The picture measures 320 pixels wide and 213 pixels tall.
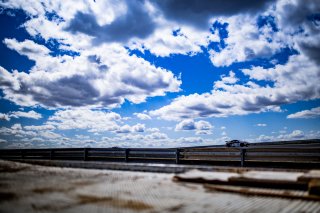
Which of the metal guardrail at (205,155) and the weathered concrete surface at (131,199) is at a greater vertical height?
the metal guardrail at (205,155)

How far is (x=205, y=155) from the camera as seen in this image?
1648cm

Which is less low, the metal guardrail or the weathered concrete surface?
the metal guardrail

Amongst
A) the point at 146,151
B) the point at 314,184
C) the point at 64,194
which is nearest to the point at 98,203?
the point at 64,194

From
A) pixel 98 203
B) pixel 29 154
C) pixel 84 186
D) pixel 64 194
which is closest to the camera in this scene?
pixel 98 203

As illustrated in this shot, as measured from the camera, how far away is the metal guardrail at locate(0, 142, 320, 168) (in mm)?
12906

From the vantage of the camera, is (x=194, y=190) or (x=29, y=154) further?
(x=29, y=154)

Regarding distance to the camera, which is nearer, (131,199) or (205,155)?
(131,199)

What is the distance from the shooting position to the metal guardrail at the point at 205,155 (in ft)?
42.3

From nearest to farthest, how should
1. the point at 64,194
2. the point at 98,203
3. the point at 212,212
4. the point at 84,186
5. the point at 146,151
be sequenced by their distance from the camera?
the point at 212,212, the point at 98,203, the point at 64,194, the point at 84,186, the point at 146,151

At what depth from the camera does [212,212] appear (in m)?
4.38

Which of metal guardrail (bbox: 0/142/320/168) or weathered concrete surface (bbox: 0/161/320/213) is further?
metal guardrail (bbox: 0/142/320/168)

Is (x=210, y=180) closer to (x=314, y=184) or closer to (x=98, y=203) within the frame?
(x=314, y=184)

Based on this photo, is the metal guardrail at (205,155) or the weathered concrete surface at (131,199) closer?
the weathered concrete surface at (131,199)

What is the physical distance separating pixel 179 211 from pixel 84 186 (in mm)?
3149
